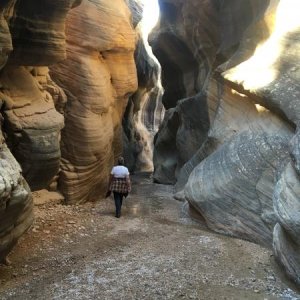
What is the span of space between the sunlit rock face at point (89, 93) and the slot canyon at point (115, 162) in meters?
0.04

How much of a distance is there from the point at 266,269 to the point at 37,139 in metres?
4.29

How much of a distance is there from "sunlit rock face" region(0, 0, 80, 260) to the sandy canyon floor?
0.74 metres

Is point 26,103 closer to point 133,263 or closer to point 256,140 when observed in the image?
point 133,263

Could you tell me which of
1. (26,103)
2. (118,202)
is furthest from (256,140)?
(26,103)

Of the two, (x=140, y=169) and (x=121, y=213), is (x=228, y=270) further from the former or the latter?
(x=140, y=169)

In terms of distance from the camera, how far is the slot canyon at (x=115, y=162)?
20.9ft

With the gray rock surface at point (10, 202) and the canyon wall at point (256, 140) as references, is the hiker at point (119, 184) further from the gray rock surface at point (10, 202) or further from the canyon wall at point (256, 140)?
the gray rock surface at point (10, 202)

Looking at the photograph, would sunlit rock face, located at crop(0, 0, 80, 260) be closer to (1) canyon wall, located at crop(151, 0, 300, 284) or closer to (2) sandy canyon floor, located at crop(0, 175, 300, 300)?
(2) sandy canyon floor, located at crop(0, 175, 300, 300)

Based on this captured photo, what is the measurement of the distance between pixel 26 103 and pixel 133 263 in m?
3.33

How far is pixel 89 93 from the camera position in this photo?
1238cm

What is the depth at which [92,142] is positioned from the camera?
1252 cm

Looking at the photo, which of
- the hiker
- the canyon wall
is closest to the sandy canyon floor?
the canyon wall

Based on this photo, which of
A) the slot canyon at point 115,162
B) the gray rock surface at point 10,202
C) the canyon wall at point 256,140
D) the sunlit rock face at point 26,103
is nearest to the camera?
the gray rock surface at point 10,202

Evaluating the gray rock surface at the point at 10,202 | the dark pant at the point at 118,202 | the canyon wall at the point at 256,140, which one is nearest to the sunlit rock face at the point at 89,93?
the dark pant at the point at 118,202
